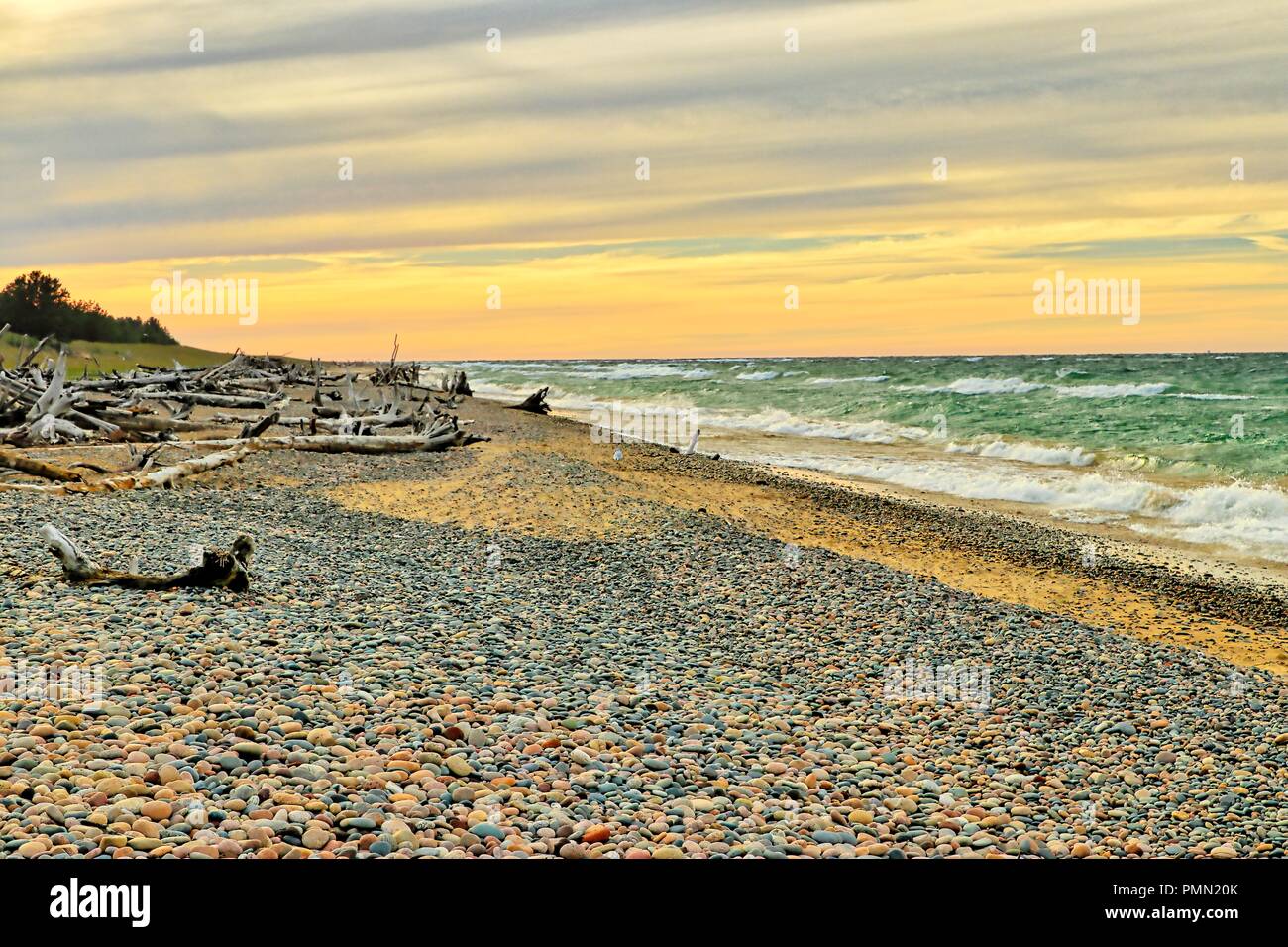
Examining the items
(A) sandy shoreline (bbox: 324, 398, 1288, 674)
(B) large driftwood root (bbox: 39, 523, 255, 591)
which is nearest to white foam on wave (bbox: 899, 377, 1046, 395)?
(A) sandy shoreline (bbox: 324, 398, 1288, 674)

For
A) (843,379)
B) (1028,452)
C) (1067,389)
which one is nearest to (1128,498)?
(1028,452)

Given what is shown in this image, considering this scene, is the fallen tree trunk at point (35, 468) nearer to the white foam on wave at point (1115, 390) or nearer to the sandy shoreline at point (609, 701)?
the sandy shoreline at point (609, 701)

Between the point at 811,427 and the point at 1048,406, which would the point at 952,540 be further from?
the point at 1048,406

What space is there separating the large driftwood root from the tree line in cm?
7189

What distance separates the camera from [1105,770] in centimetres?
797

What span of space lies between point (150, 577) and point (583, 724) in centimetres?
495

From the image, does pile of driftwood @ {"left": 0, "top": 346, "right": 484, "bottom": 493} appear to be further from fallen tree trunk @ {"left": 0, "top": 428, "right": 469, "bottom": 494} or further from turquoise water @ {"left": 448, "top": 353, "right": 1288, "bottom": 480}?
turquoise water @ {"left": 448, "top": 353, "right": 1288, "bottom": 480}

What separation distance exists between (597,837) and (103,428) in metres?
22.8

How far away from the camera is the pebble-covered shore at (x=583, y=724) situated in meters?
5.75

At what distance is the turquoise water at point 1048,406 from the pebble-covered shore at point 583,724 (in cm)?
2125

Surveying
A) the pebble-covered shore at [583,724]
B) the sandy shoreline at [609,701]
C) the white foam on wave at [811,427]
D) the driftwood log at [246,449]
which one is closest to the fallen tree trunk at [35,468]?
the driftwood log at [246,449]

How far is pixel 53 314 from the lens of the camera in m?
74.8
